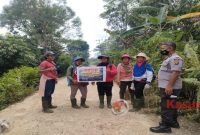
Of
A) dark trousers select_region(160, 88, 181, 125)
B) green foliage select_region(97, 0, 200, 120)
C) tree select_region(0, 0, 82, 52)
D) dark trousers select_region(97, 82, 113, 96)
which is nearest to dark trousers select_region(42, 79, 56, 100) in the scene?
dark trousers select_region(97, 82, 113, 96)

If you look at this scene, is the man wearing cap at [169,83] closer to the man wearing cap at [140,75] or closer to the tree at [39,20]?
the man wearing cap at [140,75]

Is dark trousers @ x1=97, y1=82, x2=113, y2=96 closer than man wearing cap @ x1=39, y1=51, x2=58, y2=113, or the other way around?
man wearing cap @ x1=39, y1=51, x2=58, y2=113

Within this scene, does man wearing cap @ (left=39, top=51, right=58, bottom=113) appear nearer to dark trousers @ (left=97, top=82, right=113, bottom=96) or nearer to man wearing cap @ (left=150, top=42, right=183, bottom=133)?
dark trousers @ (left=97, top=82, right=113, bottom=96)

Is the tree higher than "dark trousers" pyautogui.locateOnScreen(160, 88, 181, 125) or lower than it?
higher

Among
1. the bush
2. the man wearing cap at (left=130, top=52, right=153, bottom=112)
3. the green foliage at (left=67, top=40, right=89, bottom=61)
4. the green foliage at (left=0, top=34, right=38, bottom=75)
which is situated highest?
the green foliage at (left=67, top=40, right=89, bottom=61)

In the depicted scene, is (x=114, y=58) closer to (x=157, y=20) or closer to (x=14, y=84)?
(x=157, y=20)

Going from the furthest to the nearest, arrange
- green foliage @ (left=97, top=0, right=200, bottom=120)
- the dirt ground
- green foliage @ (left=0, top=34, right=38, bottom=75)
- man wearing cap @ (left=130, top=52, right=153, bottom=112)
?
green foliage @ (left=0, top=34, right=38, bottom=75), man wearing cap @ (left=130, top=52, right=153, bottom=112), green foliage @ (left=97, top=0, right=200, bottom=120), the dirt ground

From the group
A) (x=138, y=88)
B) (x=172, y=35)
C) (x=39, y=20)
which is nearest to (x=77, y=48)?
(x=39, y=20)

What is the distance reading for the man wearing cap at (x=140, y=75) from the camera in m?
7.38

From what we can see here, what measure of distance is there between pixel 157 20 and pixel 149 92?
3258 millimetres

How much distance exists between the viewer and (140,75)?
24.5 feet

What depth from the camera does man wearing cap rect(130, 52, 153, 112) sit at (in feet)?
24.2

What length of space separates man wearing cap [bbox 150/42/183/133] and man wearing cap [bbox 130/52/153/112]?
151 centimetres

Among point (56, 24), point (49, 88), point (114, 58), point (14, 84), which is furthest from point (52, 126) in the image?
point (56, 24)
